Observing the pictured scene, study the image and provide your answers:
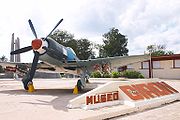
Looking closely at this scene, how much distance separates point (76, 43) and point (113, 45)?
40.1 feet

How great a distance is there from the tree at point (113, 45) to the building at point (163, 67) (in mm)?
40102

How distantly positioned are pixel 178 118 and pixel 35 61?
9.45m

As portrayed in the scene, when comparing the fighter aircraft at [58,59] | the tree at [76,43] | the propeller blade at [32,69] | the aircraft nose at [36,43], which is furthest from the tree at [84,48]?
the aircraft nose at [36,43]

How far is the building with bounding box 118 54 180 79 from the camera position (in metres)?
35.0

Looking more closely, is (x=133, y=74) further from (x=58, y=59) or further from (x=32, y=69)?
(x=32, y=69)

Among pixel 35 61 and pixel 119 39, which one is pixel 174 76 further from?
pixel 119 39

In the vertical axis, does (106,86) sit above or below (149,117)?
above

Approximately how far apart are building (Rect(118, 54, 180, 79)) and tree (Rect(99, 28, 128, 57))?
132 ft

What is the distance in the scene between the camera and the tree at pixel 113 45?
79.7 meters

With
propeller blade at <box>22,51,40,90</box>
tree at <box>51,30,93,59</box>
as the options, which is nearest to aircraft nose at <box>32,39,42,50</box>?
propeller blade at <box>22,51,40,90</box>

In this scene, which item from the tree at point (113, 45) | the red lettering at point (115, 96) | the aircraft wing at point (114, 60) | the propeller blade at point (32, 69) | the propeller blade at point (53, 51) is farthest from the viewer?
the tree at point (113, 45)

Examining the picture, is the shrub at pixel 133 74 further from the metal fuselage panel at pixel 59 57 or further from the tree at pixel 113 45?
the tree at pixel 113 45

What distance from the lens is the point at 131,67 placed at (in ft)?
137

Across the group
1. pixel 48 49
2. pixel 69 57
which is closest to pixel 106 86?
pixel 48 49
